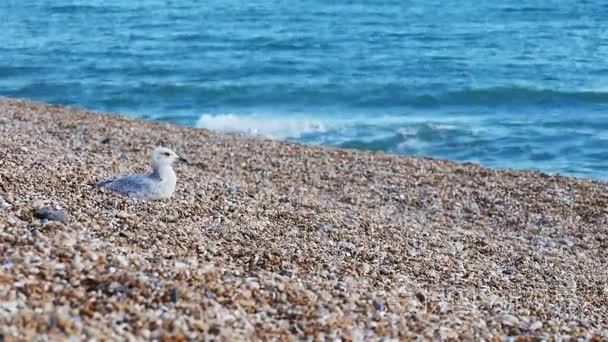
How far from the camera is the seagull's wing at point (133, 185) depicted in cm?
902

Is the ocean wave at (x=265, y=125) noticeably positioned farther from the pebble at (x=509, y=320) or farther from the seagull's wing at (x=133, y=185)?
the pebble at (x=509, y=320)

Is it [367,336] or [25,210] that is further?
[25,210]

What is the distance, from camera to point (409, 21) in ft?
119

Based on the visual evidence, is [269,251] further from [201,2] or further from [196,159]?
[201,2]

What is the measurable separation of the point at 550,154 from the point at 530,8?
20711 millimetres

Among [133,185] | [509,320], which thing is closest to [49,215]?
[133,185]

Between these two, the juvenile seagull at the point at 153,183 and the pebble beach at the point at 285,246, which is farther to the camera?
the juvenile seagull at the point at 153,183

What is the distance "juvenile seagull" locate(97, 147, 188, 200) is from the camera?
9.03 m

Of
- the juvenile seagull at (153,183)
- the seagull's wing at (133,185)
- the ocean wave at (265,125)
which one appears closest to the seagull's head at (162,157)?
the juvenile seagull at (153,183)

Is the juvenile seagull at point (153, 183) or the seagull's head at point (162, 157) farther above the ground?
the seagull's head at point (162, 157)

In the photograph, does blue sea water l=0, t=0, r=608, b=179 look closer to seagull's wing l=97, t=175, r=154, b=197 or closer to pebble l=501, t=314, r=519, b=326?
seagull's wing l=97, t=175, r=154, b=197

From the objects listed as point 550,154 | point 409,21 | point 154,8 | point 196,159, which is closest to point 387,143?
point 550,154

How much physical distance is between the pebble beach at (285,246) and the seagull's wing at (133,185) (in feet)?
0.42

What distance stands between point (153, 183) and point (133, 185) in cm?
17
